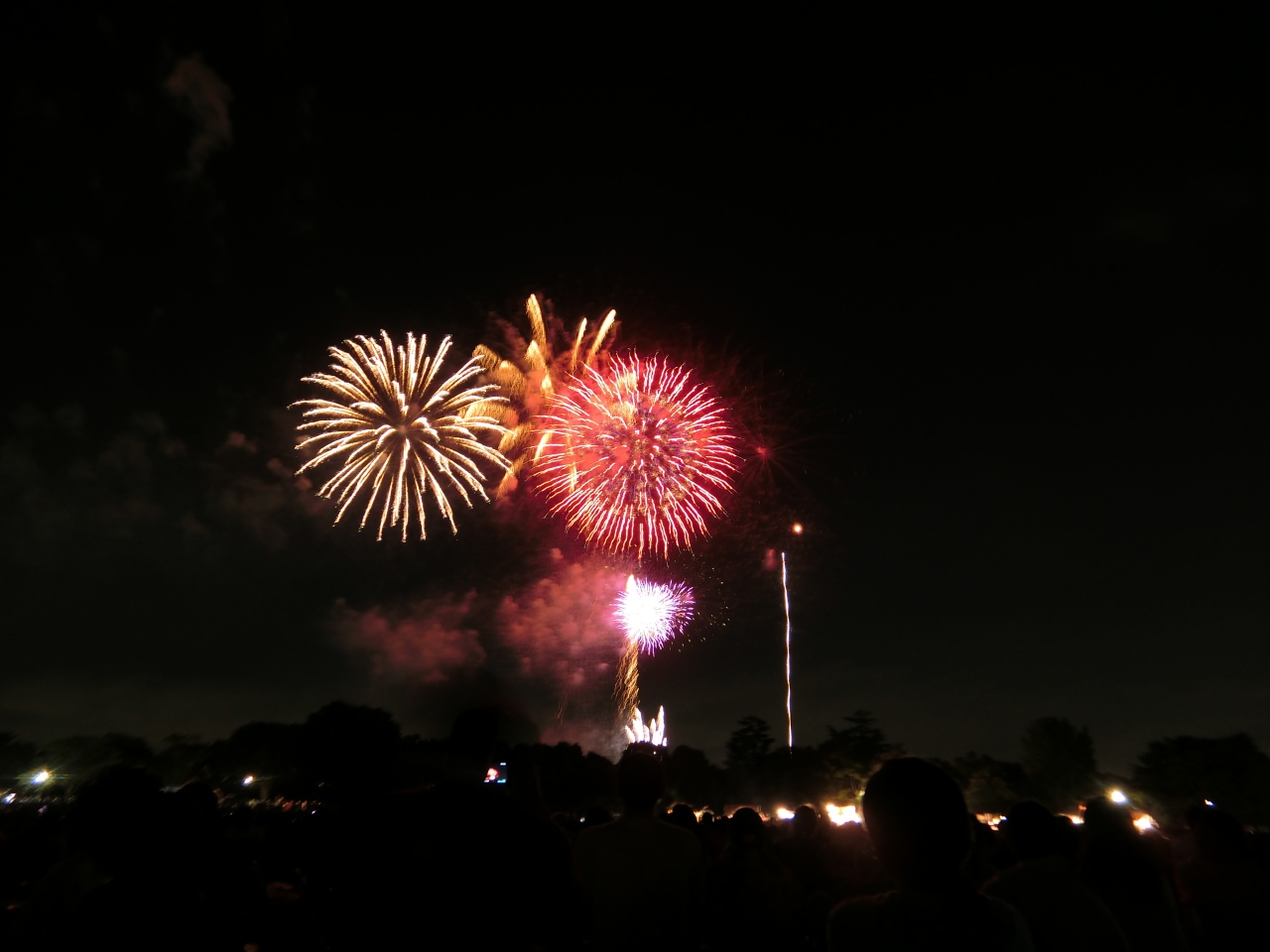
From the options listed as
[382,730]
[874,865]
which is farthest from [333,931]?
[382,730]

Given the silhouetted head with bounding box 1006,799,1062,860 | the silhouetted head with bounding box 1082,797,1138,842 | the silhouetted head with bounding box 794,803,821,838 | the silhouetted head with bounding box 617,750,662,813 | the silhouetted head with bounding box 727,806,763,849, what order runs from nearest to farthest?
the silhouetted head with bounding box 1082,797,1138,842 → the silhouetted head with bounding box 1006,799,1062,860 → the silhouetted head with bounding box 617,750,662,813 → the silhouetted head with bounding box 727,806,763,849 → the silhouetted head with bounding box 794,803,821,838

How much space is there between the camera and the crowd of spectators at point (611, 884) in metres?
2.71

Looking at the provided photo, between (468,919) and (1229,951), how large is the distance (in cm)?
579

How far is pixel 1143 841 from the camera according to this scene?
14.2 feet

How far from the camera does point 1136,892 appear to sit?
13.7 ft

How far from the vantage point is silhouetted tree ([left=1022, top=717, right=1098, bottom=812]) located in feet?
373

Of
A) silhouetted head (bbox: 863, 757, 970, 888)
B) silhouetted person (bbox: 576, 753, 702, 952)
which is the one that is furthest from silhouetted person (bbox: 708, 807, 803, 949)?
silhouetted head (bbox: 863, 757, 970, 888)

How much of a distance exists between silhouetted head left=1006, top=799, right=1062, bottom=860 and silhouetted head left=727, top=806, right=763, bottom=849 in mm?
2084

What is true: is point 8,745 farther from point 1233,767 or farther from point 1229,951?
point 1233,767

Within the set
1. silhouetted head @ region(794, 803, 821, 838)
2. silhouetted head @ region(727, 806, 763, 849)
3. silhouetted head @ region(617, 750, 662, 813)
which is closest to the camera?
silhouetted head @ region(617, 750, 662, 813)

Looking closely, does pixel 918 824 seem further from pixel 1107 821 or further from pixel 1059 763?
pixel 1059 763

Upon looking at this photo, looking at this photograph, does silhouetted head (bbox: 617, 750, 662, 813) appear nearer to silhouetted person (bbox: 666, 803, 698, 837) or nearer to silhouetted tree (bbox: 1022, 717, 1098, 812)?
silhouetted person (bbox: 666, 803, 698, 837)

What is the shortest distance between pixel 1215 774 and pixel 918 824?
108859mm

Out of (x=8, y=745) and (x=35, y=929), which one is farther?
(x=8, y=745)
